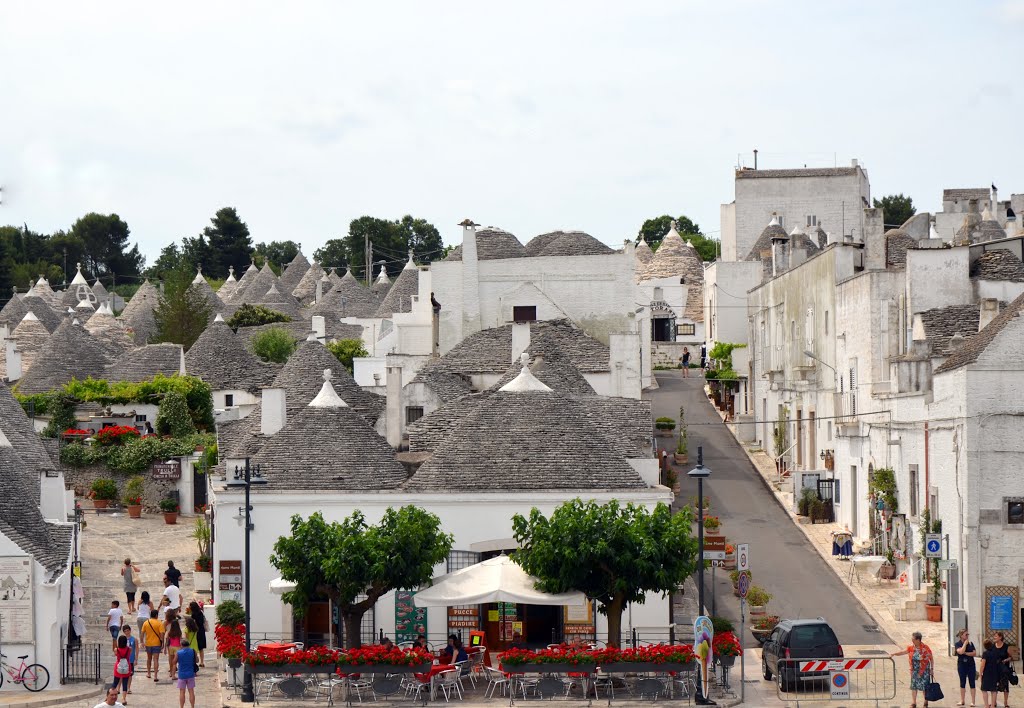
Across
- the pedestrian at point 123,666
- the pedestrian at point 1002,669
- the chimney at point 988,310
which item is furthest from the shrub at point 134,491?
the pedestrian at point 1002,669

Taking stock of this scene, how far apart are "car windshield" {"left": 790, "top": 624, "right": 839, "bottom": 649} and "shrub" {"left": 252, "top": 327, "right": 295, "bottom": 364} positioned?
179 ft

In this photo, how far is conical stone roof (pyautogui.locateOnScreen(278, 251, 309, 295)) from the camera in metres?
122

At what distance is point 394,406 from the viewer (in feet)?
137

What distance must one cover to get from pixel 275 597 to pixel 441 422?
769 cm

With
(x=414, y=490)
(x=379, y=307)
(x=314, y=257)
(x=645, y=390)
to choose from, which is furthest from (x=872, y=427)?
(x=314, y=257)

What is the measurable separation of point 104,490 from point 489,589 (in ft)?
93.0

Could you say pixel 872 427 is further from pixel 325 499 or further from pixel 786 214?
pixel 786 214

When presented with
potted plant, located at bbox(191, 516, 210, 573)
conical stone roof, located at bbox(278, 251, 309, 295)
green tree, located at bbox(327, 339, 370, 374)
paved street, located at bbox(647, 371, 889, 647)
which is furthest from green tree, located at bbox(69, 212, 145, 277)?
potted plant, located at bbox(191, 516, 210, 573)

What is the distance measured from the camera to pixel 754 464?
59.8m

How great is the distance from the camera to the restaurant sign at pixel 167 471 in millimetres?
55438

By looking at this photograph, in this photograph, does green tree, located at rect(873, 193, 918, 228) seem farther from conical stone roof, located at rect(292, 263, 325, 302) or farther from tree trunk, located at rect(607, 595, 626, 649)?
tree trunk, located at rect(607, 595, 626, 649)

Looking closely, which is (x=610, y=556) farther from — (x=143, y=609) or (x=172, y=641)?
(x=143, y=609)

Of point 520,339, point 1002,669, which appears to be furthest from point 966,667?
point 520,339

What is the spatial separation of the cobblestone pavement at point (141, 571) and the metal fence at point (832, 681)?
10.1 m
